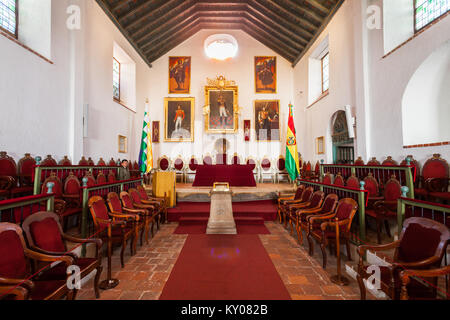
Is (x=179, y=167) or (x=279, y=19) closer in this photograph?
(x=279, y=19)

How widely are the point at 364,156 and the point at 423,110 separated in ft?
5.13

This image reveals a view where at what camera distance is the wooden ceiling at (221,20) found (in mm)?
7285

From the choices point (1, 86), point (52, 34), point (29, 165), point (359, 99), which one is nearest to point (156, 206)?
point (29, 165)

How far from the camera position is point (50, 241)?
78.9 inches

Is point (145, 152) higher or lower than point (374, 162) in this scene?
higher

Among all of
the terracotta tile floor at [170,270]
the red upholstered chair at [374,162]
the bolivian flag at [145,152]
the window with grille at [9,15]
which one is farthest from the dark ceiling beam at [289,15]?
the terracotta tile floor at [170,270]

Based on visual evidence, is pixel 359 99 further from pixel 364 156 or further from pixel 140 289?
pixel 140 289

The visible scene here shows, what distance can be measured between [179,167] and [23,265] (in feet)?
26.5

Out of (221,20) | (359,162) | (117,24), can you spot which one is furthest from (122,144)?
(359,162)

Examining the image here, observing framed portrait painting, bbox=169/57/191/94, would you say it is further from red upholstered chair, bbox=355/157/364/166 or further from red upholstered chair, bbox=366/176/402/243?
red upholstered chair, bbox=366/176/402/243

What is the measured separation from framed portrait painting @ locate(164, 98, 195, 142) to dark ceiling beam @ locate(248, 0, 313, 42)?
4685mm

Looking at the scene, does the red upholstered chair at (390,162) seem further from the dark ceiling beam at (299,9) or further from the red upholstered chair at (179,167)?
the red upholstered chair at (179,167)

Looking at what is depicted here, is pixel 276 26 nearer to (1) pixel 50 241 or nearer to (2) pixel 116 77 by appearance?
(2) pixel 116 77

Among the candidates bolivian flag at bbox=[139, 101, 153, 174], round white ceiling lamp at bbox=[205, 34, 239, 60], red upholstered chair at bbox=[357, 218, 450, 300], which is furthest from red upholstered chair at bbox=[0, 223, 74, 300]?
round white ceiling lamp at bbox=[205, 34, 239, 60]
